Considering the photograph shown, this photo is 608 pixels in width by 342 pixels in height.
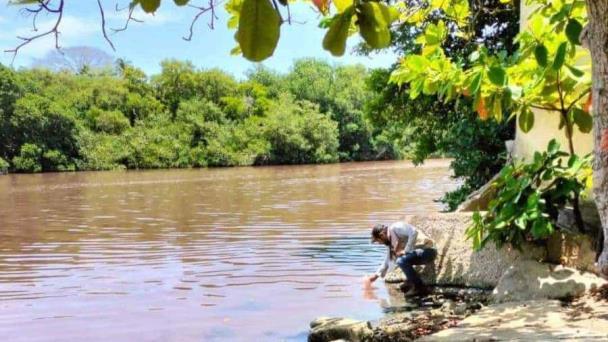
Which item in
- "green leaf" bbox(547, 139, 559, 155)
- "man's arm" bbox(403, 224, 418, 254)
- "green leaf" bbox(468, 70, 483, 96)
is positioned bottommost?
"man's arm" bbox(403, 224, 418, 254)

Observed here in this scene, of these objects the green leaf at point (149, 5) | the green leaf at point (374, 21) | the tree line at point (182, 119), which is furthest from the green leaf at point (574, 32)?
the tree line at point (182, 119)

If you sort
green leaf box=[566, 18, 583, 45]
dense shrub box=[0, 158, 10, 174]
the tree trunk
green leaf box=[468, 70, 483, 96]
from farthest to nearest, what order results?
dense shrub box=[0, 158, 10, 174]
green leaf box=[468, 70, 483, 96]
green leaf box=[566, 18, 583, 45]
the tree trunk

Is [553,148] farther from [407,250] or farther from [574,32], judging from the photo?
[574,32]

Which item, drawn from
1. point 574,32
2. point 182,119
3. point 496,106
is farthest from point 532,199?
point 182,119

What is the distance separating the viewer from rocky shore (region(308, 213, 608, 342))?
528 cm

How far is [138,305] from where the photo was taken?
7.73 m

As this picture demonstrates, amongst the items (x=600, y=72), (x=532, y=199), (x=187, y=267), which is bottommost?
(x=187, y=267)

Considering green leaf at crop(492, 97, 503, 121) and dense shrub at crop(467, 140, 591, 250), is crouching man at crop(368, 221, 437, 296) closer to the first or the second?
dense shrub at crop(467, 140, 591, 250)

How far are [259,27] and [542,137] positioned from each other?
7.26 m

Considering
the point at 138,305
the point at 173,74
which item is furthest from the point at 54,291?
the point at 173,74

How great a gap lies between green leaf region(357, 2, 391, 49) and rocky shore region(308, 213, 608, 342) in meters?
3.53

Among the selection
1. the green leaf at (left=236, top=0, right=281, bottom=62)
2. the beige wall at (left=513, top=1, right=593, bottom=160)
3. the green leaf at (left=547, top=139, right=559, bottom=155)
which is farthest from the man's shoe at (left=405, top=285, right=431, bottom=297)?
the green leaf at (left=236, top=0, right=281, bottom=62)

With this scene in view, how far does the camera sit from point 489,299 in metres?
6.93

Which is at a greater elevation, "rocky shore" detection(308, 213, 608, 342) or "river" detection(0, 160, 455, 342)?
"rocky shore" detection(308, 213, 608, 342)
